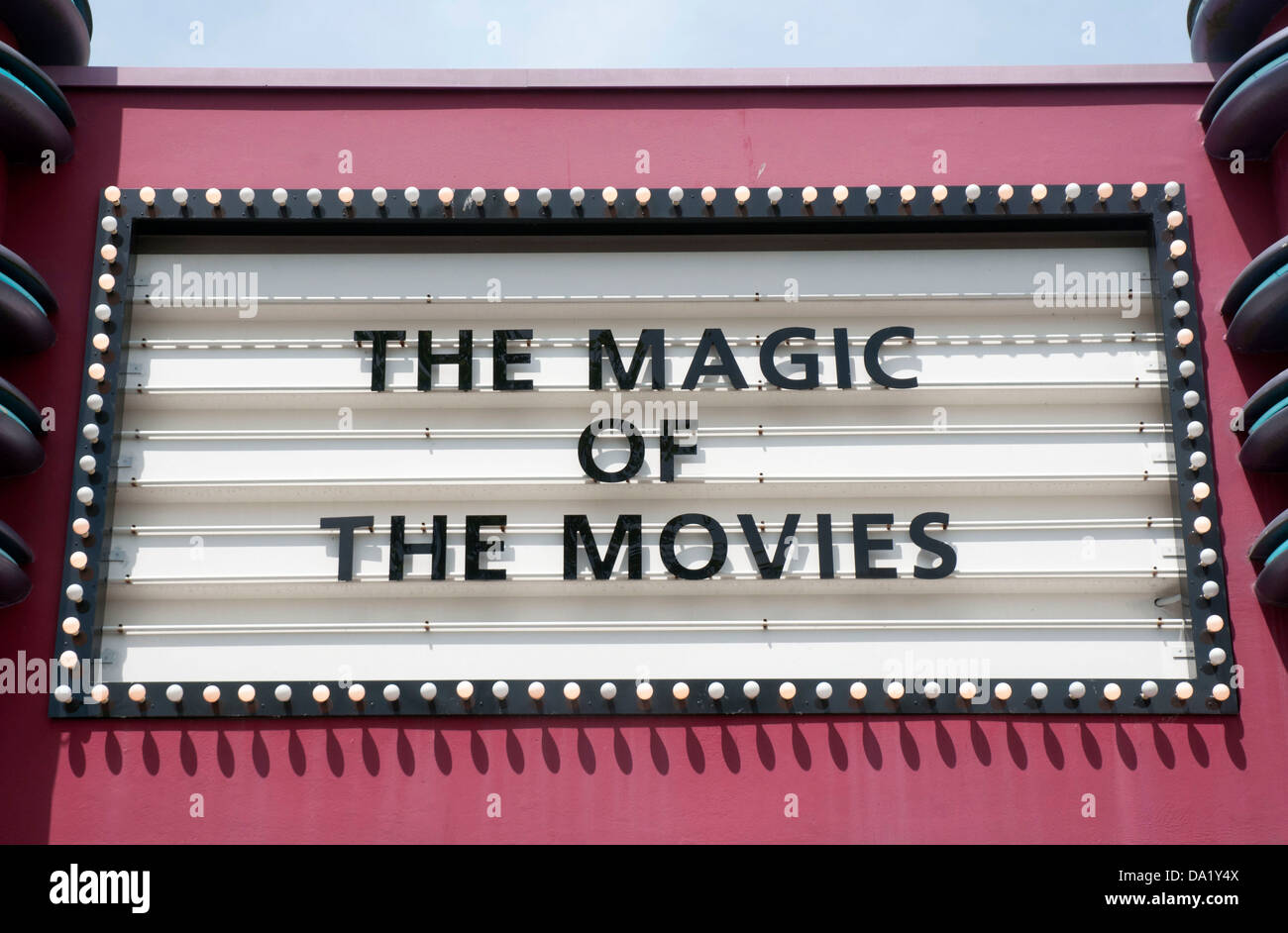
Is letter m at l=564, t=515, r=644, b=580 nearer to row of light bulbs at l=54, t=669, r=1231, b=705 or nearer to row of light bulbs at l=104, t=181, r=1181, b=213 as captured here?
row of light bulbs at l=54, t=669, r=1231, b=705

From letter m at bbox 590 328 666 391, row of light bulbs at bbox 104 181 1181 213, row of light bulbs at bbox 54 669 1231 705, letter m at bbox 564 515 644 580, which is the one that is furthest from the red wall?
letter m at bbox 590 328 666 391

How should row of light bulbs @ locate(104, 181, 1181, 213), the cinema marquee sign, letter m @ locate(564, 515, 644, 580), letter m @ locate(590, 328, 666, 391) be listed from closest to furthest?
the cinema marquee sign < letter m @ locate(564, 515, 644, 580) < letter m @ locate(590, 328, 666, 391) < row of light bulbs @ locate(104, 181, 1181, 213)

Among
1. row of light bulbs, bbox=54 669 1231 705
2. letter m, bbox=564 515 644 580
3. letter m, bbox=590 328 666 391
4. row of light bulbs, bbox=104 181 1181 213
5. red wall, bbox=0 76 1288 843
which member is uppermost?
row of light bulbs, bbox=104 181 1181 213

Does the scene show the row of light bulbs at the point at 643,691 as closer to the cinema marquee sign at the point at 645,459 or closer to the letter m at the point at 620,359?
the cinema marquee sign at the point at 645,459

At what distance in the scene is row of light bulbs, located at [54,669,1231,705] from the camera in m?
7.56

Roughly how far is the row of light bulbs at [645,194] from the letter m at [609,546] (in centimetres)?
200

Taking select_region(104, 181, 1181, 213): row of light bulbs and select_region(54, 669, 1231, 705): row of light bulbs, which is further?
select_region(104, 181, 1181, 213): row of light bulbs

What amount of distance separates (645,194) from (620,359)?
105cm

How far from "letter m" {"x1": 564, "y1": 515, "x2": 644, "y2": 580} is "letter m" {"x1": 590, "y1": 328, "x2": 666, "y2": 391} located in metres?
0.84

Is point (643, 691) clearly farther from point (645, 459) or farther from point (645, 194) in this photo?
point (645, 194)

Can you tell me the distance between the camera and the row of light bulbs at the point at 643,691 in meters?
7.56

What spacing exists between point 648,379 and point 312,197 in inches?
93.6

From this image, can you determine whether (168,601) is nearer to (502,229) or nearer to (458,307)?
(458,307)

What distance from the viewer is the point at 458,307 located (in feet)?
28.1
